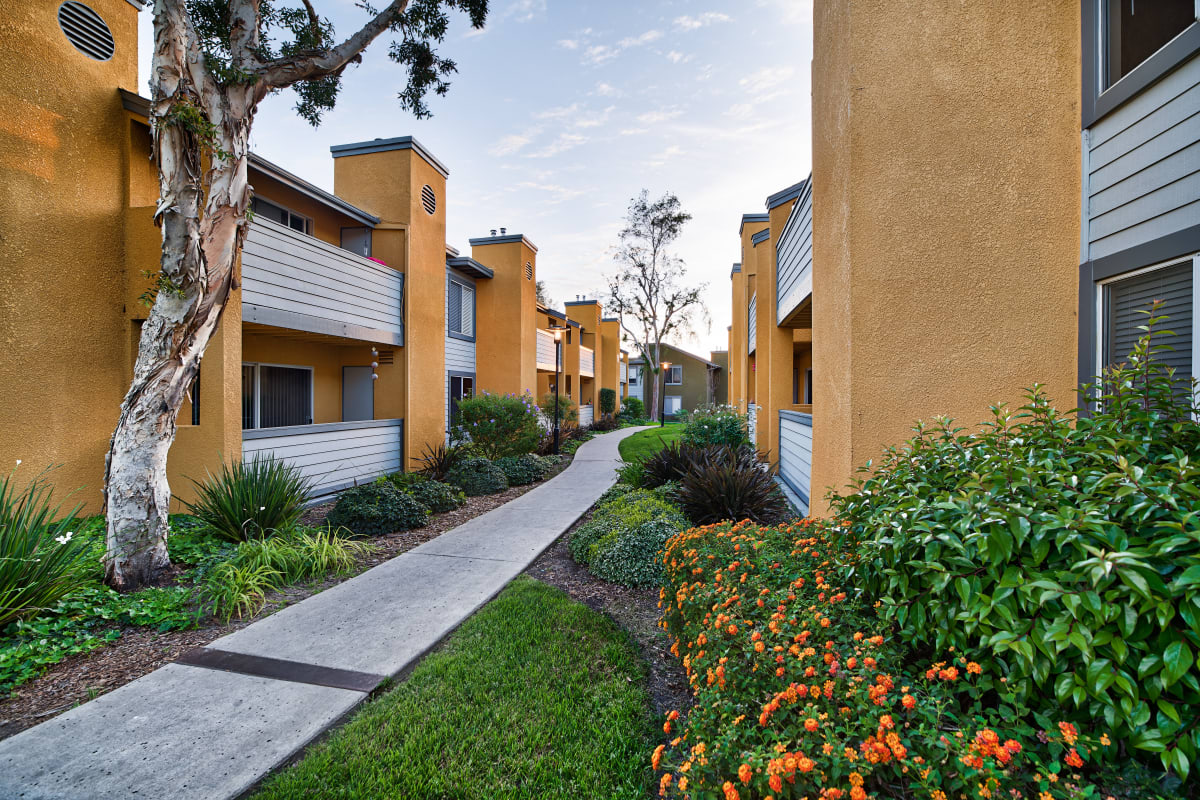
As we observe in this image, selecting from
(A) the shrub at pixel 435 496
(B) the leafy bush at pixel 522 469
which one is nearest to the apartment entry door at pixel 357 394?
(B) the leafy bush at pixel 522 469

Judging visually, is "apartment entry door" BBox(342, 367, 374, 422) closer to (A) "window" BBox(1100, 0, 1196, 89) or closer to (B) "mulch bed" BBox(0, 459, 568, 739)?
(B) "mulch bed" BBox(0, 459, 568, 739)

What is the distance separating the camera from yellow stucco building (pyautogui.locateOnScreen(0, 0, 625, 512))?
607 centimetres

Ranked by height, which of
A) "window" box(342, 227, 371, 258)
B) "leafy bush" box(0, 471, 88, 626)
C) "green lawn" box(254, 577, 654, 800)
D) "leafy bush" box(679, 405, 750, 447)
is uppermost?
"window" box(342, 227, 371, 258)

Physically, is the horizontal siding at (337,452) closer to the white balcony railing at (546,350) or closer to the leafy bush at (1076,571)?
the leafy bush at (1076,571)

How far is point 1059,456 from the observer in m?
2.38

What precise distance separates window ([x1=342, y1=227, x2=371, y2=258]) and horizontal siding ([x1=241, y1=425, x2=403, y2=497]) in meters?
3.96

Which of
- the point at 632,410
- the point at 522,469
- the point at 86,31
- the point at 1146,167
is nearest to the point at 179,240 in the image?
the point at 86,31

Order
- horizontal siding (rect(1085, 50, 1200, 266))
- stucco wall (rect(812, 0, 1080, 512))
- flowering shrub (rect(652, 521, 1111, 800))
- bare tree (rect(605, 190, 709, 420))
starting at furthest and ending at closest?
bare tree (rect(605, 190, 709, 420)) < stucco wall (rect(812, 0, 1080, 512)) < horizontal siding (rect(1085, 50, 1200, 266)) < flowering shrub (rect(652, 521, 1111, 800))

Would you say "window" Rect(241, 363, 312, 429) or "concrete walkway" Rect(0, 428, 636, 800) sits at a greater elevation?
"window" Rect(241, 363, 312, 429)

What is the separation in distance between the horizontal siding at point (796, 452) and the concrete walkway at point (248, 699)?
4.09 metres

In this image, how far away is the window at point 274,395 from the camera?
9.66 m

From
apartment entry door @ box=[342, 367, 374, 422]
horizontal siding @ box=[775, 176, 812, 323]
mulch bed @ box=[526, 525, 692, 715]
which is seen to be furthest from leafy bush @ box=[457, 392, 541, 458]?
horizontal siding @ box=[775, 176, 812, 323]

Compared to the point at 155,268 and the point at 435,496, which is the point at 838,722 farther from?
the point at 155,268

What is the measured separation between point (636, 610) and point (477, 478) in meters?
6.34
